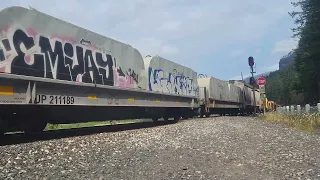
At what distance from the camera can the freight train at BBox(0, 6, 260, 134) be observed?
736cm

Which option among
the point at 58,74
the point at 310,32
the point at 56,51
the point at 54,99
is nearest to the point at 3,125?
the point at 54,99

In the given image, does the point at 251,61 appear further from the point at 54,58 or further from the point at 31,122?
the point at 31,122

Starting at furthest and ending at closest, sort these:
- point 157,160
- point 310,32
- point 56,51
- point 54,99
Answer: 1. point 310,32
2. point 56,51
3. point 54,99
4. point 157,160

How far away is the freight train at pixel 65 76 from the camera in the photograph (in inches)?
290

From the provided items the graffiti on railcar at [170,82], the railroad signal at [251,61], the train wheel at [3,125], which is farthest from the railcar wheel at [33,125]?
the railroad signal at [251,61]

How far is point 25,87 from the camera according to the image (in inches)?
295

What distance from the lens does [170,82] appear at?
650 inches

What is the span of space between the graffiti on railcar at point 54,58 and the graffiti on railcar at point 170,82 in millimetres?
2986

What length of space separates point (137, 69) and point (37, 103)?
5855 millimetres

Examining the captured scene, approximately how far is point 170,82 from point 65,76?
27.3ft

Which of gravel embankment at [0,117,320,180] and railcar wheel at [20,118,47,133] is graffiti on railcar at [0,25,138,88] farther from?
gravel embankment at [0,117,320,180]

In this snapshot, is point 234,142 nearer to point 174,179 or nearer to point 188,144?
point 188,144

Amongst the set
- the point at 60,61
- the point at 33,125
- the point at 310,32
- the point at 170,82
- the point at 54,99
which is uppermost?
the point at 310,32

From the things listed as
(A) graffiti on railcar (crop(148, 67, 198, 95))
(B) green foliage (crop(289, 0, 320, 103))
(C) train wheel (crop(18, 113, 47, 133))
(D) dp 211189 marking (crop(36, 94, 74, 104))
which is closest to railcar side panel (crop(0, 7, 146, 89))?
(D) dp 211189 marking (crop(36, 94, 74, 104))
